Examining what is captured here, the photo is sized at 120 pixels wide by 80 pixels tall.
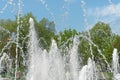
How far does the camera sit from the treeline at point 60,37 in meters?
45.9

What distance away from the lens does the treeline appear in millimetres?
45931

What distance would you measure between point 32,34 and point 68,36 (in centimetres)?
4428

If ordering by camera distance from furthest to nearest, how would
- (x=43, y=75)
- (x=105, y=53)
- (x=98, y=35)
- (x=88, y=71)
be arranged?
(x=98, y=35) < (x=105, y=53) < (x=88, y=71) < (x=43, y=75)

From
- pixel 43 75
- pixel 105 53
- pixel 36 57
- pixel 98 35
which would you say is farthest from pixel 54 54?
pixel 98 35

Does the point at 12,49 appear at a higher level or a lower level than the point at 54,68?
higher

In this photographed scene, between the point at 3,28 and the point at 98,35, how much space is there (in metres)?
11.5

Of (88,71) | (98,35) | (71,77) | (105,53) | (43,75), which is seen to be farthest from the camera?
(98,35)

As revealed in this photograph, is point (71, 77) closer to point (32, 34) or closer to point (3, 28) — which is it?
point (32, 34)

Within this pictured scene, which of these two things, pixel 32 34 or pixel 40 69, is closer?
pixel 40 69

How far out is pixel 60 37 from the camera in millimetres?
53781

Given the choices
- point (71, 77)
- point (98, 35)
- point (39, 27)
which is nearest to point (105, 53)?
point (98, 35)

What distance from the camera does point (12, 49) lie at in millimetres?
48625

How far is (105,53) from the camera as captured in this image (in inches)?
1806

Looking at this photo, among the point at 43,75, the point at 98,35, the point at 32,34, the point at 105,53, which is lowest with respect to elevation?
the point at 43,75
